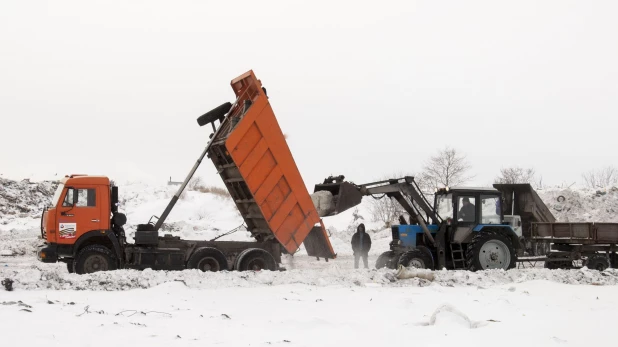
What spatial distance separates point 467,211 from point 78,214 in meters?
8.79

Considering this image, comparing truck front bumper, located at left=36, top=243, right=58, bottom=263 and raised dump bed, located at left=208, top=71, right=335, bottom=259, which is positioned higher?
raised dump bed, located at left=208, top=71, right=335, bottom=259

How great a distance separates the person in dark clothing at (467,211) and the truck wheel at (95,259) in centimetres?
795

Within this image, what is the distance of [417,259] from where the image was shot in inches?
539

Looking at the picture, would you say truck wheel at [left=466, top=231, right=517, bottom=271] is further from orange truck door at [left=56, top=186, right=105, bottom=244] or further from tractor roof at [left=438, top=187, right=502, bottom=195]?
orange truck door at [left=56, top=186, right=105, bottom=244]

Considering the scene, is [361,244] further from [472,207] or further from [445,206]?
[472,207]

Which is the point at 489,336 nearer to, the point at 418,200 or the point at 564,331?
the point at 564,331

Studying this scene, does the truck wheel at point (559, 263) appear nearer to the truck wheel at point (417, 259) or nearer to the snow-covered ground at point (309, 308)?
the snow-covered ground at point (309, 308)

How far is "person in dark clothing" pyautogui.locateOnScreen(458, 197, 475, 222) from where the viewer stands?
14195 mm

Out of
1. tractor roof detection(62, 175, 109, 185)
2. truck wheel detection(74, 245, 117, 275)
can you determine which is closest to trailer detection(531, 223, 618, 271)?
truck wheel detection(74, 245, 117, 275)

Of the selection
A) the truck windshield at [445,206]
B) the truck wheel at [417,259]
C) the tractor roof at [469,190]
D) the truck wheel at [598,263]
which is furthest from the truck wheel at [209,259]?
the truck wheel at [598,263]

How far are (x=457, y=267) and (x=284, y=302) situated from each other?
6.26 meters

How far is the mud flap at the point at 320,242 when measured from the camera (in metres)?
13.9

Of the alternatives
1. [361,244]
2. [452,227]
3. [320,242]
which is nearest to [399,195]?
[452,227]

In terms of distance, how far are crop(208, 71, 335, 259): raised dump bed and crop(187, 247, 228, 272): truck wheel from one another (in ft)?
3.88
